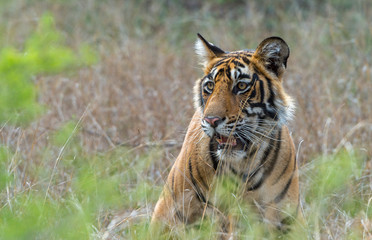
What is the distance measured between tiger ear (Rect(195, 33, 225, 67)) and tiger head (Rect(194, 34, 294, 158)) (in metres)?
0.11

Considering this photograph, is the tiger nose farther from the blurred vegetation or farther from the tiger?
the blurred vegetation

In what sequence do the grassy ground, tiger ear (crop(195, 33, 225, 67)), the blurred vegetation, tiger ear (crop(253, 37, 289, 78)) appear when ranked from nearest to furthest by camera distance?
the blurred vegetation < the grassy ground < tiger ear (crop(253, 37, 289, 78)) < tiger ear (crop(195, 33, 225, 67))

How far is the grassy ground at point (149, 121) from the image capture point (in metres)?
2.76

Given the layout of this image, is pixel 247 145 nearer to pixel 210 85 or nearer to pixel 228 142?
pixel 228 142

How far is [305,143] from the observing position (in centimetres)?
479

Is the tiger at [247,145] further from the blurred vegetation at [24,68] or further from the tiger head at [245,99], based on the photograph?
the blurred vegetation at [24,68]

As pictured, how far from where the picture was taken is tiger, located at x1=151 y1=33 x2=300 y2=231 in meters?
3.16

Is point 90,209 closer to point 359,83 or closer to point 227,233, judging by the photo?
point 227,233

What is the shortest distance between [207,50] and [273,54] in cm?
43

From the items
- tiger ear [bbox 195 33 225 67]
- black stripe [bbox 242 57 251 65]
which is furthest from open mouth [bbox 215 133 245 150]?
tiger ear [bbox 195 33 225 67]

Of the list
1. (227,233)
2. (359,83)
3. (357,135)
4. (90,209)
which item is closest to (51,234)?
(90,209)

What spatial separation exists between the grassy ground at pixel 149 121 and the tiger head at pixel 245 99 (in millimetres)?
269

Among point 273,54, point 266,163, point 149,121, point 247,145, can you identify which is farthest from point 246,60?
point 149,121

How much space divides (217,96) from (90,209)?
1.36 metres
